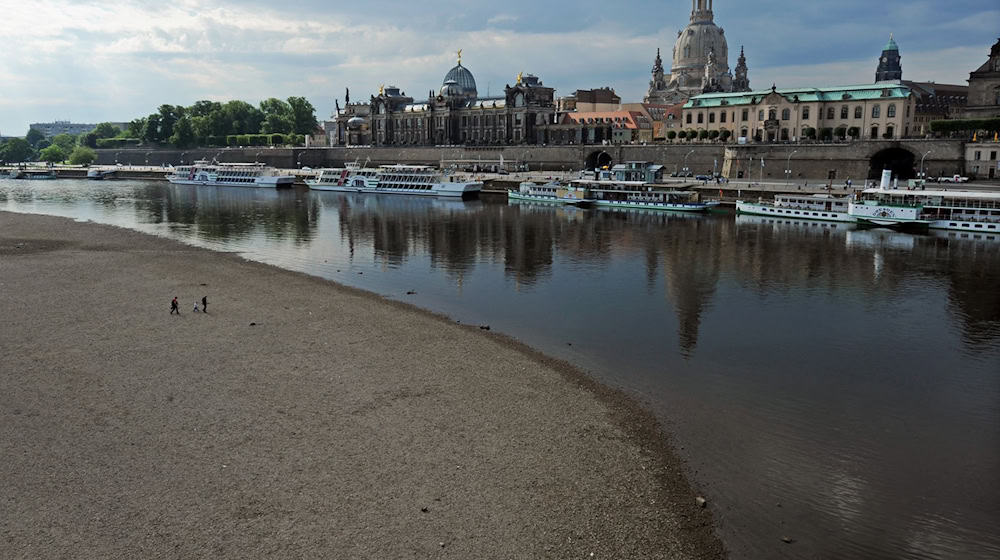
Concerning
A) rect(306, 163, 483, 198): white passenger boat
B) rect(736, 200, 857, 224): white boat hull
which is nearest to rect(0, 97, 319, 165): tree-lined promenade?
rect(306, 163, 483, 198): white passenger boat

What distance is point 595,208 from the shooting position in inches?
2598

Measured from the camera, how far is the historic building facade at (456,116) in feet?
365

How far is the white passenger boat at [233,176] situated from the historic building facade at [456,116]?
2899 cm

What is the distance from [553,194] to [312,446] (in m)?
57.9

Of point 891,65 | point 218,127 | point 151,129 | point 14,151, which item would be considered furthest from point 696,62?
point 14,151

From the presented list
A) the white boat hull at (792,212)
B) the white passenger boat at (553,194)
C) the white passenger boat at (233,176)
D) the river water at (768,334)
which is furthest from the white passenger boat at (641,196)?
the white passenger boat at (233,176)

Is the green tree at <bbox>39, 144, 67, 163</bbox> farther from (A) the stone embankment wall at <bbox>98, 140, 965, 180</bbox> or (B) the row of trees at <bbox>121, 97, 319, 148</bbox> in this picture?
(A) the stone embankment wall at <bbox>98, 140, 965, 180</bbox>

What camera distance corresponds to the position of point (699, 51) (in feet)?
424

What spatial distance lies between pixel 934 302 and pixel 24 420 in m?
29.8

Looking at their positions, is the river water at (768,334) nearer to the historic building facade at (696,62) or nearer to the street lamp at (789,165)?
the street lamp at (789,165)

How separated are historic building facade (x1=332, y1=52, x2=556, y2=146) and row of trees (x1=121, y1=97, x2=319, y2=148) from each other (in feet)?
41.6

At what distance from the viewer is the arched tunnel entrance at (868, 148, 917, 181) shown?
72.8 m

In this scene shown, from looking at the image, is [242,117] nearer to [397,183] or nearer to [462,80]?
[462,80]

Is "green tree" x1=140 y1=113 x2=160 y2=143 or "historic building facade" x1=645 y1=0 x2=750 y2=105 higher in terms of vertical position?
"historic building facade" x1=645 y1=0 x2=750 y2=105
